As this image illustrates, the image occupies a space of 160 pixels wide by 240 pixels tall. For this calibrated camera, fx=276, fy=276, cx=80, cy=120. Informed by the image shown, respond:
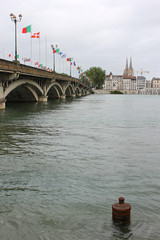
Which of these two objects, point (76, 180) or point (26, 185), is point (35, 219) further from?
point (76, 180)

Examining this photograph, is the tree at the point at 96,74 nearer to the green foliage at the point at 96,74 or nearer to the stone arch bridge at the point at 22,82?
the green foliage at the point at 96,74

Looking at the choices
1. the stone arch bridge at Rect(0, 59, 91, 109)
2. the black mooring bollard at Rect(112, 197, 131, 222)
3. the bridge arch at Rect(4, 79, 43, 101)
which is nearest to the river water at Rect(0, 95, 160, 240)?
the black mooring bollard at Rect(112, 197, 131, 222)

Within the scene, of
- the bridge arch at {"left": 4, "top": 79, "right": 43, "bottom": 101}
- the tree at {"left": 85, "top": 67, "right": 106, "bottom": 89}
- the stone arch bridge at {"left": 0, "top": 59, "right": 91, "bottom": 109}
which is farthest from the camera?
the tree at {"left": 85, "top": 67, "right": 106, "bottom": 89}

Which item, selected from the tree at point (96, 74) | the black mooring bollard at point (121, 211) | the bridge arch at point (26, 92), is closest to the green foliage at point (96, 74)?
the tree at point (96, 74)

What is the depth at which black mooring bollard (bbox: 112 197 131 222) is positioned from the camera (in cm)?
529

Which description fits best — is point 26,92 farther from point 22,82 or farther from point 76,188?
point 76,188

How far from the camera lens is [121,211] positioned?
17.4ft

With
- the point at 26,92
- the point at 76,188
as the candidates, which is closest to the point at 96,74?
the point at 26,92

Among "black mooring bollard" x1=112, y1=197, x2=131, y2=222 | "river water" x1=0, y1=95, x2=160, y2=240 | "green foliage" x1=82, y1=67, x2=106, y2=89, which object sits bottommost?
"river water" x1=0, y1=95, x2=160, y2=240

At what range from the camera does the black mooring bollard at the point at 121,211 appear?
5293 mm

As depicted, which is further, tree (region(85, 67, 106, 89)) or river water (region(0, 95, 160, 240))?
tree (region(85, 67, 106, 89))

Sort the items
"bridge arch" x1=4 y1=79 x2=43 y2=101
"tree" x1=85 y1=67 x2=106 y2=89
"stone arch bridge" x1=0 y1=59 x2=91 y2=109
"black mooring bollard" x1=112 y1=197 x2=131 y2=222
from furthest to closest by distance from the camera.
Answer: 1. "tree" x1=85 y1=67 x2=106 y2=89
2. "bridge arch" x1=4 y1=79 x2=43 y2=101
3. "stone arch bridge" x1=0 y1=59 x2=91 y2=109
4. "black mooring bollard" x1=112 y1=197 x2=131 y2=222

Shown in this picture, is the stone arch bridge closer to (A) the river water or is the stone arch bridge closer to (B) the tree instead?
(A) the river water

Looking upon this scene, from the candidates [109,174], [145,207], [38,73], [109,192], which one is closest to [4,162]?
[109,174]
